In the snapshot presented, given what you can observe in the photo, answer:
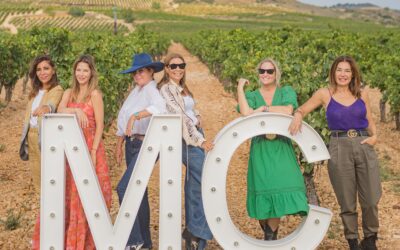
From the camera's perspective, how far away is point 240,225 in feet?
22.5

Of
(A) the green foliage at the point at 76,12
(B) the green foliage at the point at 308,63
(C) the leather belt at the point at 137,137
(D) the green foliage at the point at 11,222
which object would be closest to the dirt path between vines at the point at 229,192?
(D) the green foliage at the point at 11,222

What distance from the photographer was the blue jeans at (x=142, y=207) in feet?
16.8

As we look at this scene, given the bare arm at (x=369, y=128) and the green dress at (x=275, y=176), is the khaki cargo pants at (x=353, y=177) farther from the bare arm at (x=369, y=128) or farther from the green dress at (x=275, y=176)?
the green dress at (x=275, y=176)

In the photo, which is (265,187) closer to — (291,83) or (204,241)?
(204,241)

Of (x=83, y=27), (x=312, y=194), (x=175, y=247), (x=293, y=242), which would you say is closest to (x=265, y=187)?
(x=293, y=242)

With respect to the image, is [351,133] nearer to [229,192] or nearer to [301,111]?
[301,111]

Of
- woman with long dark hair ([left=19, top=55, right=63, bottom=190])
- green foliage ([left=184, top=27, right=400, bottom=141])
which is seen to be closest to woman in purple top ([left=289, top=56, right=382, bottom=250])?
woman with long dark hair ([left=19, top=55, right=63, bottom=190])

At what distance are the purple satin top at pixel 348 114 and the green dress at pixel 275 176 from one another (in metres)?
0.42

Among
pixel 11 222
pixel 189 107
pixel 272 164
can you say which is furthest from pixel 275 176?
pixel 11 222

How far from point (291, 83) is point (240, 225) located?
2.25 m

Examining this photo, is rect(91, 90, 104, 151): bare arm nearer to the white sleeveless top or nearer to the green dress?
the white sleeveless top

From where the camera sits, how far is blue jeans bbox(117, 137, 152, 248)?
5.13 meters

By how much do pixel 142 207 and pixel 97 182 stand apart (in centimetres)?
84

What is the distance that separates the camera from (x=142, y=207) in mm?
5484
